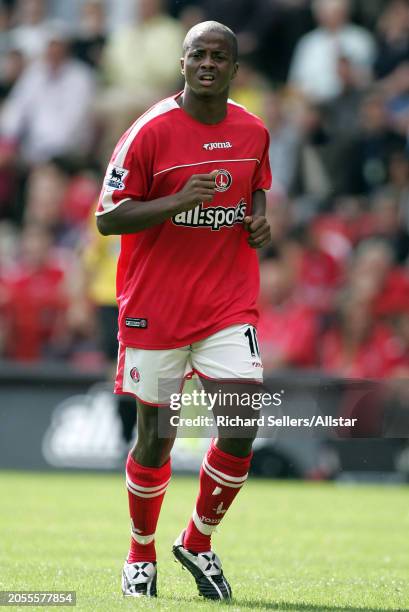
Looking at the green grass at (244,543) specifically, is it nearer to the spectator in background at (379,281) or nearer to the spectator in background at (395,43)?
the spectator in background at (379,281)

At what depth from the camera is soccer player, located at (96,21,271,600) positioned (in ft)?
20.2

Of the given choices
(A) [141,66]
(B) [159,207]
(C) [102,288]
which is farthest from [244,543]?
(A) [141,66]

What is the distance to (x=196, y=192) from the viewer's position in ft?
19.7

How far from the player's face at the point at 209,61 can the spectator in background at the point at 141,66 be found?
417 inches

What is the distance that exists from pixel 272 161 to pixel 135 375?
971cm

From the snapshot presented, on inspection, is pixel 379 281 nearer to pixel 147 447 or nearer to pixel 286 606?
pixel 147 447

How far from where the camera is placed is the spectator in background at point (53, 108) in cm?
1705

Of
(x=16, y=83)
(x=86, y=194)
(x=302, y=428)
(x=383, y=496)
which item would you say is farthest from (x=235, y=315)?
(x=16, y=83)

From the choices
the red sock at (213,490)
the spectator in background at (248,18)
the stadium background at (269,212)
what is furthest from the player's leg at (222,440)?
the spectator in background at (248,18)

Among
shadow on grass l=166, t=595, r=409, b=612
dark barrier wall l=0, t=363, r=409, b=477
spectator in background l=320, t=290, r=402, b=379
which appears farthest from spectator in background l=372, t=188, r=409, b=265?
shadow on grass l=166, t=595, r=409, b=612

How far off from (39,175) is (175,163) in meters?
10.4

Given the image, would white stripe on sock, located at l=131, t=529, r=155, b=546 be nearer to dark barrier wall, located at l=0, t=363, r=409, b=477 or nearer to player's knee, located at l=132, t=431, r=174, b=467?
player's knee, located at l=132, t=431, r=174, b=467

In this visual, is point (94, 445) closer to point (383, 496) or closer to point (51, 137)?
point (383, 496)

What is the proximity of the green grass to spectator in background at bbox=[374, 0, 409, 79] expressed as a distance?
5536 millimetres
